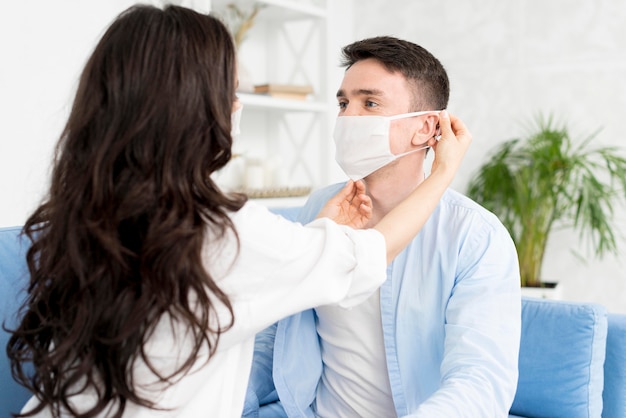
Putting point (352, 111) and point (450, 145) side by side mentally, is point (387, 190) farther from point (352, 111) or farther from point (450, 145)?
point (450, 145)

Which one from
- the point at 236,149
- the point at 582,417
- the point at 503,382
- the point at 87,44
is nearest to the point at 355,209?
the point at 503,382

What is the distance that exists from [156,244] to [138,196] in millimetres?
71

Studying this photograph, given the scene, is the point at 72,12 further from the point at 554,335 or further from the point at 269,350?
the point at 554,335

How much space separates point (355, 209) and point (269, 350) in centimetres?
40

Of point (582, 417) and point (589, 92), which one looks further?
point (589, 92)

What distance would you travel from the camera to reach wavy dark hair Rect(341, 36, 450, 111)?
1737 mm

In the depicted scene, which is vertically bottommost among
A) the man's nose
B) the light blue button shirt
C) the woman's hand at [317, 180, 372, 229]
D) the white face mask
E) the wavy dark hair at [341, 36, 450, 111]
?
the light blue button shirt

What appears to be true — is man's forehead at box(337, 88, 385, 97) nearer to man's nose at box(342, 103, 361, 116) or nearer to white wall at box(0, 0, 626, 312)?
man's nose at box(342, 103, 361, 116)

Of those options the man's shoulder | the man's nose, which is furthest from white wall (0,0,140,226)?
the man's shoulder

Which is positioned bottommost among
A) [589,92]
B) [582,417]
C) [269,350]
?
[582,417]

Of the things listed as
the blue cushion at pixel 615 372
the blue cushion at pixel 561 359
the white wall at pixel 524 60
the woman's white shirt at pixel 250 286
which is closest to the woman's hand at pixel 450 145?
the woman's white shirt at pixel 250 286

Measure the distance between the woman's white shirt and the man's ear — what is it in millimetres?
624

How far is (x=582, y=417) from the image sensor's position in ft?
5.80

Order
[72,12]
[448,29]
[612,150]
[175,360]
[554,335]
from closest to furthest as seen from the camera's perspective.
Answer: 1. [175,360]
2. [554,335]
3. [72,12]
4. [612,150]
5. [448,29]
